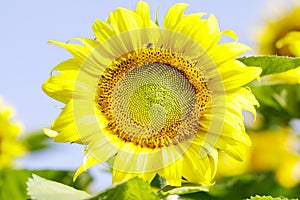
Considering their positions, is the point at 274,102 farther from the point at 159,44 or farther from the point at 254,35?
the point at 254,35

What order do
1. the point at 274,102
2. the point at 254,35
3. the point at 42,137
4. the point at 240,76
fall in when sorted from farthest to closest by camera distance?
the point at 254,35 → the point at 42,137 → the point at 274,102 → the point at 240,76

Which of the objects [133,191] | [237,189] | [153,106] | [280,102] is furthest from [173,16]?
[280,102]

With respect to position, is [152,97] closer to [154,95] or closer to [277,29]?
[154,95]

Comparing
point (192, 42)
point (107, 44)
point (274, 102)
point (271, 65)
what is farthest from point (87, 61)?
point (274, 102)

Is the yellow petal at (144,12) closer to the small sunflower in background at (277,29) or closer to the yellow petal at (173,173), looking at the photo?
the yellow petal at (173,173)

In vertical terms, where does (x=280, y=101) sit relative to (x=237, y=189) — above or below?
above

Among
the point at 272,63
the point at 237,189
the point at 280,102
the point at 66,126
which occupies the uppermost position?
the point at 272,63
